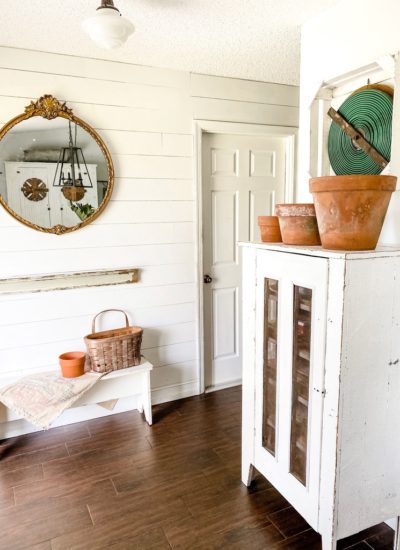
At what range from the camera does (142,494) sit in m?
2.08

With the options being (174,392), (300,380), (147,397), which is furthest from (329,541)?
(174,392)

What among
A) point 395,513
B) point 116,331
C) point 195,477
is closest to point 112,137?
point 116,331

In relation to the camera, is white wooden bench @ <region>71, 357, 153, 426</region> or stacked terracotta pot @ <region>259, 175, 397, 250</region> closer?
stacked terracotta pot @ <region>259, 175, 397, 250</region>

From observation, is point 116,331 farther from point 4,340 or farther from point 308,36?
point 308,36

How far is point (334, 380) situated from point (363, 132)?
1063 millimetres

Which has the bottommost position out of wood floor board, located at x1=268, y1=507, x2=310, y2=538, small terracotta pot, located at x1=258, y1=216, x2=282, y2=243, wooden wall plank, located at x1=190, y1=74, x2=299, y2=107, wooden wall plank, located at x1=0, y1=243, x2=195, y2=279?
wood floor board, located at x1=268, y1=507, x2=310, y2=538

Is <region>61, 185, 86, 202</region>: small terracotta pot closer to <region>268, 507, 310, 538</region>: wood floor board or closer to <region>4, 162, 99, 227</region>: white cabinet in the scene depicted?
<region>4, 162, 99, 227</region>: white cabinet

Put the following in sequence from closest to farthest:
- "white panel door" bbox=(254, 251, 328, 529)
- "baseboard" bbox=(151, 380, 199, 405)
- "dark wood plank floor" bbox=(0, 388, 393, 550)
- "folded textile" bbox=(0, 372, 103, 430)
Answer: "white panel door" bbox=(254, 251, 328, 529) < "dark wood plank floor" bbox=(0, 388, 393, 550) < "folded textile" bbox=(0, 372, 103, 430) < "baseboard" bbox=(151, 380, 199, 405)

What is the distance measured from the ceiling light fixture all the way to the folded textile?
1.83m

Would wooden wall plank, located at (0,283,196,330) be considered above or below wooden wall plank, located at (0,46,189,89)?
below

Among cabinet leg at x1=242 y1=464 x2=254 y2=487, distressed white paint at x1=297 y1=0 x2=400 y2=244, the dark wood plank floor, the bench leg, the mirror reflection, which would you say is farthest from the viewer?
the bench leg

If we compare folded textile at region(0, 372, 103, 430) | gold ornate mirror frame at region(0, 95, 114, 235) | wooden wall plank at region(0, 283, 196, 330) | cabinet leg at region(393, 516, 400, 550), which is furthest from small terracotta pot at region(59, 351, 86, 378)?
cabinet leg at region(393, 516, 400, 550)

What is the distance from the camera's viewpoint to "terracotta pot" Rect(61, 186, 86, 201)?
258cm

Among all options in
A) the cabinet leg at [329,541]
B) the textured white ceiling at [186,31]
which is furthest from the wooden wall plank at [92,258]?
the cabinet leg at [329,541]
